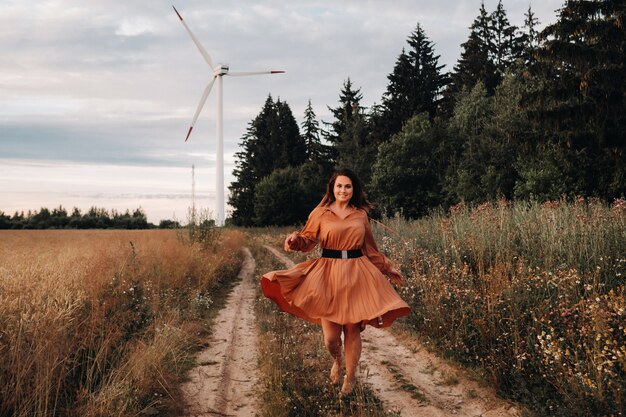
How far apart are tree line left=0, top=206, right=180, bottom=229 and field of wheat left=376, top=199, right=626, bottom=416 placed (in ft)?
126

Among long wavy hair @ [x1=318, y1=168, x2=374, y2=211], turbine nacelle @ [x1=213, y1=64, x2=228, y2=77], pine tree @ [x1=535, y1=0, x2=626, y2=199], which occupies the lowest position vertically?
long wavy hair @ [x1=318, y1=168, x2=374, y2=211]

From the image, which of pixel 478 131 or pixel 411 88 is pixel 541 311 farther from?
pixel 411 88

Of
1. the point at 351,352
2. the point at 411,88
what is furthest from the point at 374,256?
the point at 411,88

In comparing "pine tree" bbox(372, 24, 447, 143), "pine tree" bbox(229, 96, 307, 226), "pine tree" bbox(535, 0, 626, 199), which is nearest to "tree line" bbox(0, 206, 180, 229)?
"pine tree" bbox(229, 96, 307, 226)

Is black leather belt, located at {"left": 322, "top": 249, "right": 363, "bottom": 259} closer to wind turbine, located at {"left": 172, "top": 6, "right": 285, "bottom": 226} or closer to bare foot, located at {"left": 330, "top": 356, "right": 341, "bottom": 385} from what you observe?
bare foot, located at {"left": 330, "top": 356, "right": 341, "bottom": 385}

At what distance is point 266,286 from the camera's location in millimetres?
5070

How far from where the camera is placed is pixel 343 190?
5.22 metres

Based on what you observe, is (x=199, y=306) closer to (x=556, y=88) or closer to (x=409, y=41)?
(x=556, y=88)

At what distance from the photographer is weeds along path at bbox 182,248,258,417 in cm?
520

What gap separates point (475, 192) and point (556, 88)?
9.28m

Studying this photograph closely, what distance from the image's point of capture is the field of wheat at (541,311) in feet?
14.7

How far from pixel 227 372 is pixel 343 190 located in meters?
2.94

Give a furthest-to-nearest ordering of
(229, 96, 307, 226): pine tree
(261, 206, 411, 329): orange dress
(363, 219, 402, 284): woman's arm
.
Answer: (229, 96, 307, 226): pine tree → (363, 219, 402, 284): woman's arm → (261, 206, 411, 329): orange dress

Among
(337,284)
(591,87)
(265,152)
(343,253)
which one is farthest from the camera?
(265,152)
